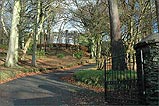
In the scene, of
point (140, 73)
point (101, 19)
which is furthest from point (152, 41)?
A: point (101, 19)

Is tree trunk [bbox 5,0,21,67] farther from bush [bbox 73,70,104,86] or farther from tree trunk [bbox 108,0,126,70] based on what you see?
tree trunk [bbox 108,0,126,70]

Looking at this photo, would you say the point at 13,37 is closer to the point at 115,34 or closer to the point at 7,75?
the point at 7,75

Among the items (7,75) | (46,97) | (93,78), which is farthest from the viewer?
(7,75)

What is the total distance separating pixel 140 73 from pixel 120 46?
6749 mm

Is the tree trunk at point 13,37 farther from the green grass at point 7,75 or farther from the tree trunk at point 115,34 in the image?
the tree trunk at point 115,34

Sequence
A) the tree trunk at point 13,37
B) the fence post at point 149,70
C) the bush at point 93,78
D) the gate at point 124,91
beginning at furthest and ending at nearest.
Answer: the tree trunk at point 13,37 < the bush at point 93,78 < the gate at point 124,91 < the fence post at point 149,70

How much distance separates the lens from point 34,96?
14.2m

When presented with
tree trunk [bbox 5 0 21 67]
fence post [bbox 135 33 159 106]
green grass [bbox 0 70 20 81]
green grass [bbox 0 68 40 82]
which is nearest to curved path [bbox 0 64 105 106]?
fence post [bbox 135 33 159 106]

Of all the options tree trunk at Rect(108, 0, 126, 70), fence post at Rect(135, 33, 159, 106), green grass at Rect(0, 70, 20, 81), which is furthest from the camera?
green grass at Rect(0, 70, 20, 81)

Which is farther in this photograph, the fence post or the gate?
the gate

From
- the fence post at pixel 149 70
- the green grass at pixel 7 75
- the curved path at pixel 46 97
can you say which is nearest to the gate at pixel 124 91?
the curved path at pixel 46 97

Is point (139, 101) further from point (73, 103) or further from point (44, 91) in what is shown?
point (44, 91)

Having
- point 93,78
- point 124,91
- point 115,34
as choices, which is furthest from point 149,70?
point 115,34

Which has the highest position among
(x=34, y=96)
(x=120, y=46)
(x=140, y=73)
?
(x=120, y=46)
